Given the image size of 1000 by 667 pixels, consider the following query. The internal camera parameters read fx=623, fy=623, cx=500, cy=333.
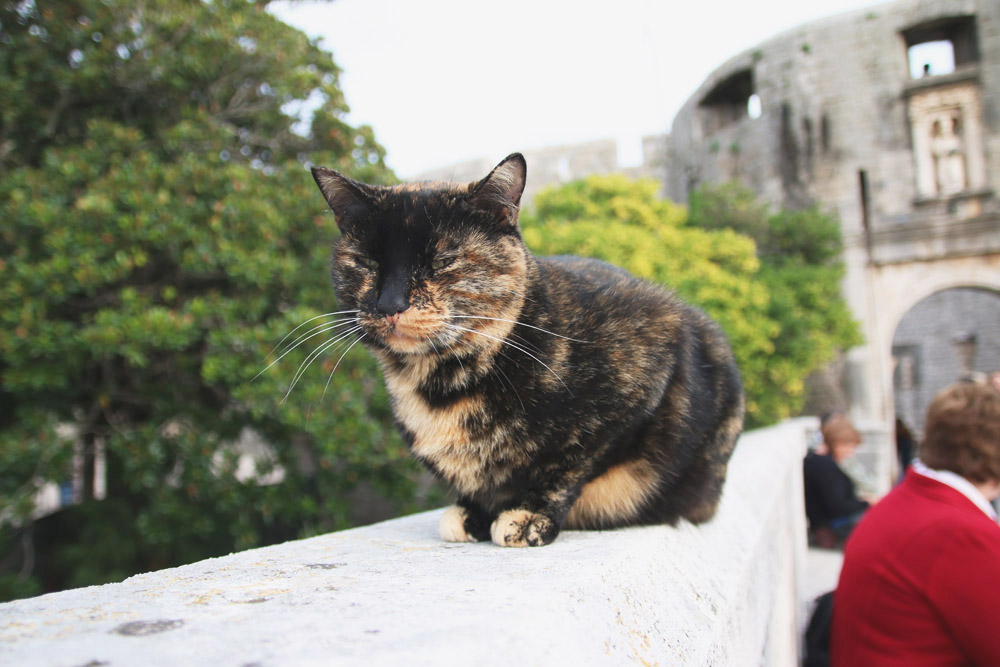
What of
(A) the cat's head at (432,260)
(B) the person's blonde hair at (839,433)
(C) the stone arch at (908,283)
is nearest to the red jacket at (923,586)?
(A) the cat's head at (432,260)

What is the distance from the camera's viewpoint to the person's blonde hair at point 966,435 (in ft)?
7.60

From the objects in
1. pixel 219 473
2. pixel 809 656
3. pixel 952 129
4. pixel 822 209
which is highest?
pixel 952 129

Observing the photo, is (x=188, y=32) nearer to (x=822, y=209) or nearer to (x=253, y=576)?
(x=253, y=576)

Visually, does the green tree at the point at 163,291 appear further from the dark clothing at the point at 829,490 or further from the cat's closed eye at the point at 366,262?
the dark clothing at the point at 829,490

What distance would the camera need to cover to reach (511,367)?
147 centimetres

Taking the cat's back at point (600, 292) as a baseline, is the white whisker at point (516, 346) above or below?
below

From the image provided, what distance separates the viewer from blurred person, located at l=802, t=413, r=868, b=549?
16.0ft

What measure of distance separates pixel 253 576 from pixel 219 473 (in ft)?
12.3

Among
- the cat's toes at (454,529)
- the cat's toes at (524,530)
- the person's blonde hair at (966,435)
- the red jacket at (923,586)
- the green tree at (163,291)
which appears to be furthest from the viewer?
the green tree at (163,291)

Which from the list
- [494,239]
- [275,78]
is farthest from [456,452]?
[275,78]

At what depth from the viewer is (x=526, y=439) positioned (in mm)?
1424

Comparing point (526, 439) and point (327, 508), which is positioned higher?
point (526, 439)

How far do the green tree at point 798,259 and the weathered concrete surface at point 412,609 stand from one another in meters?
10.3

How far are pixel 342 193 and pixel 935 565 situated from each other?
2.00m
